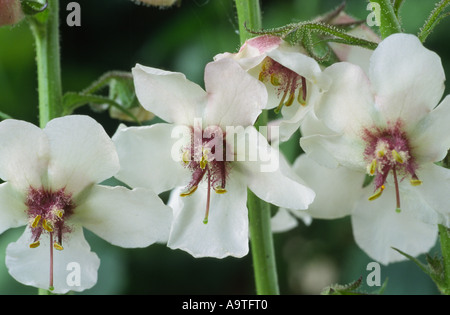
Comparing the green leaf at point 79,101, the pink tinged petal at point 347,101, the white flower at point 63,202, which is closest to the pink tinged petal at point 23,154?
the white flower at point 63,202

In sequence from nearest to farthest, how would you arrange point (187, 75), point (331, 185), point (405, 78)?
point (405, 78)
point (331, 185)
point (187, 75)

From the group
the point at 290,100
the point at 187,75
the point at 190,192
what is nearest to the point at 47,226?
the point at 190,192

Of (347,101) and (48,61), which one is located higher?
(48,61)

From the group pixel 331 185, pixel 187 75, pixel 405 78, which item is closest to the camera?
pixel 405 78

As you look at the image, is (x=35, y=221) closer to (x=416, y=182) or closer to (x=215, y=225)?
(x=215, y=225)

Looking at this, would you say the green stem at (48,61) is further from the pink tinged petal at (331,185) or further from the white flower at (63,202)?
the pink tinged petal at (331,185)

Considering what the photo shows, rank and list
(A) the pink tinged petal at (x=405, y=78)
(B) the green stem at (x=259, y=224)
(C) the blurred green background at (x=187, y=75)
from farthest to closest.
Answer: (C) the blurred green background at (x=187, y=75)
(B) the green stem at (x=259, y=224)
(A) the pink tinged petal at (x=405, y=78)

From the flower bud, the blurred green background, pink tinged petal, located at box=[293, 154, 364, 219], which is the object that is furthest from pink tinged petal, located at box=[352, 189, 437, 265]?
the blurred green background
